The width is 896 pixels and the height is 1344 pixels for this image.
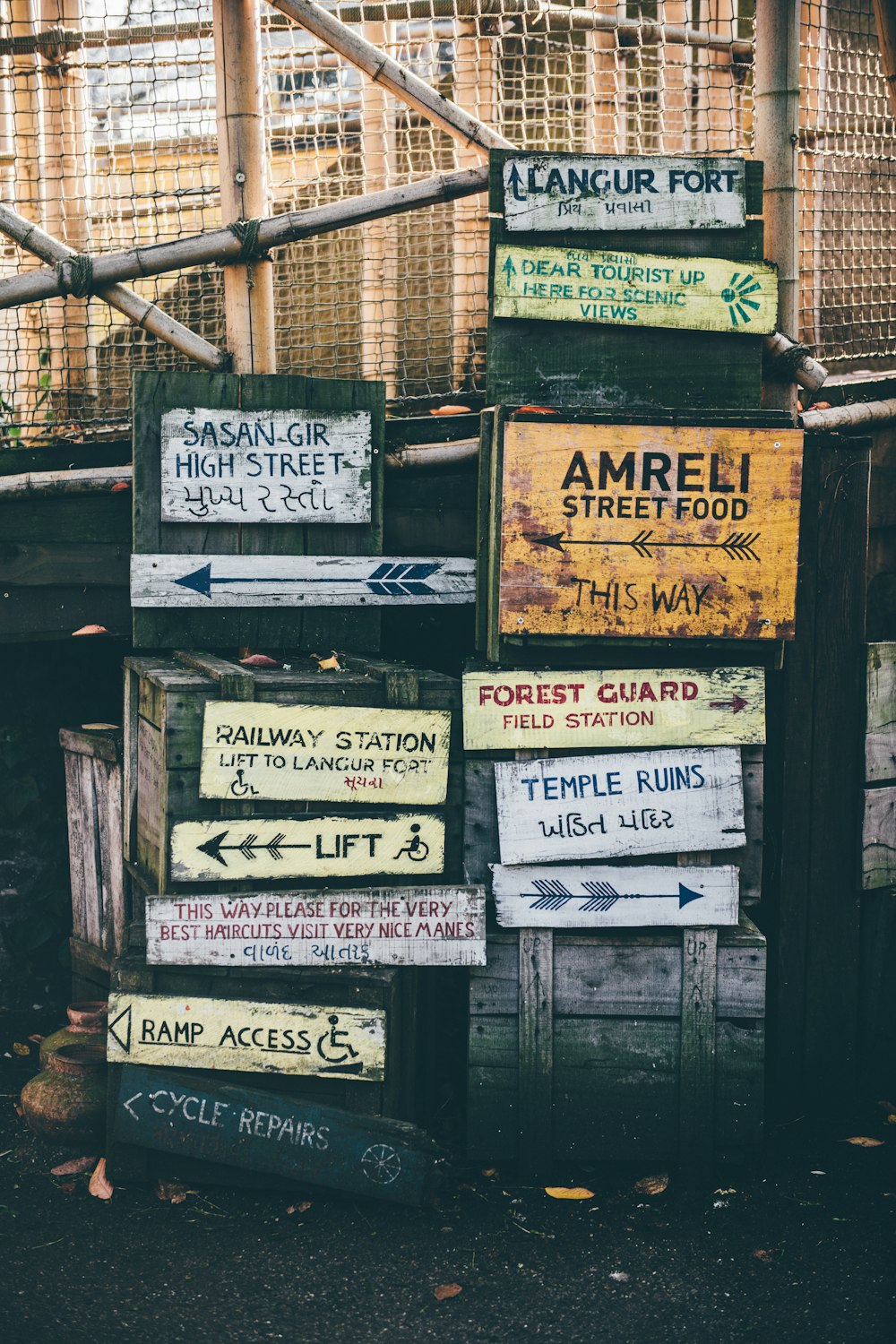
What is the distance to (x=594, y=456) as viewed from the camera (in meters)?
4.02

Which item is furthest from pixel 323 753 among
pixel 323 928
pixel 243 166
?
pixel 243 166

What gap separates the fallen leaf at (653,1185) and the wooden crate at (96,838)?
6.44ft

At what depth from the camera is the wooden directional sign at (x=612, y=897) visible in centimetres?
409

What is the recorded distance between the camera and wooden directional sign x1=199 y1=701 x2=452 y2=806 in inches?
154

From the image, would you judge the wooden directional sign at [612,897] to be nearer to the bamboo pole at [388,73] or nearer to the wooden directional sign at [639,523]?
the wooden directional sign at [639,523]

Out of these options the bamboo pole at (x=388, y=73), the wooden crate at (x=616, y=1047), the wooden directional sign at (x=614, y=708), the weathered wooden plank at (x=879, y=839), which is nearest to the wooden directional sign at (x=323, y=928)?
the wooden crate at (x=616, y=1047)

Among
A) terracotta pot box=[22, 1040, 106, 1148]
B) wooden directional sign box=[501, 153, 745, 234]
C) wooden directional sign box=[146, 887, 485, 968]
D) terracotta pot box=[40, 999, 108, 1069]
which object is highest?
wooden directional sign box=[501, 153, 745, 234]

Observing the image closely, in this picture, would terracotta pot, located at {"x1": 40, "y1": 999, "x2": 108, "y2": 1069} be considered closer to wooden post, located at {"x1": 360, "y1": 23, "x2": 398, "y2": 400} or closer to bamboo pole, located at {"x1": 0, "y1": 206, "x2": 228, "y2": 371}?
bamboo pole, located at {"x1": 0, "y1": 206, "x2": 228, "y2": 371}

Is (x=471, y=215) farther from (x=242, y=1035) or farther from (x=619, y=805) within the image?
(x=242, y=1035)

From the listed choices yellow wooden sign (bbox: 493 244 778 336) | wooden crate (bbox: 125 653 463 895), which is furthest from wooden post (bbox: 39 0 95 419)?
yellow wooden sign (bbox: 493 244 778 336)

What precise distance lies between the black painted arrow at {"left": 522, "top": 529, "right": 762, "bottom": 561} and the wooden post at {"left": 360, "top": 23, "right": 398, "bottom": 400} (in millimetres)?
1630

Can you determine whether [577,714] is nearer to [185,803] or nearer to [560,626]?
[560,626]

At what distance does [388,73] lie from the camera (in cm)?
495

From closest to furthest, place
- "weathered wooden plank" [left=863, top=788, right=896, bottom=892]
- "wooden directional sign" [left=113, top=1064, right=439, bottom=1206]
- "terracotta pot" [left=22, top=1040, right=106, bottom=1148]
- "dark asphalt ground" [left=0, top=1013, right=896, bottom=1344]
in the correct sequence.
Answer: "dark asphalt ground" [left=0, top=1013, right=896, bottom=1344] → "wooden directional sign" [left=113, top=1064, right=439, bottom=1206] → "terracotta pot" [left=22, top=1040, right=106, bottom=1148] → "weathered wooden plank" [left=863, top=788, right=896, bottom=892]
